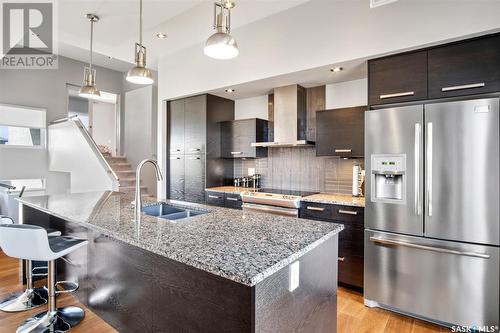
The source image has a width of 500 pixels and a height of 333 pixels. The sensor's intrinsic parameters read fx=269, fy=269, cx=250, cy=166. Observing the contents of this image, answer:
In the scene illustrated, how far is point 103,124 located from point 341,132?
27.7 ft

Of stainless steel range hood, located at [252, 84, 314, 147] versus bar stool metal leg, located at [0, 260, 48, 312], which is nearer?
bar stool metal leg, located at [0, 260, 48, 312]

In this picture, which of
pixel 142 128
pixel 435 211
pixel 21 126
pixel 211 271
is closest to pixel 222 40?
pixel 211 271

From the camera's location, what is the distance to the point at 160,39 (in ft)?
12.9

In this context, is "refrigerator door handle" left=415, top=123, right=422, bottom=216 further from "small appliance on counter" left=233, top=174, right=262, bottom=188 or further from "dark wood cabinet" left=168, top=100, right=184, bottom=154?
"dark wood cabinet" left=168, top=100, right=184, bottom=154

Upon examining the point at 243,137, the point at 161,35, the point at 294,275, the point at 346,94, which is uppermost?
the point at 161,35

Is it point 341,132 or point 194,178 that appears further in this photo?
point 194,178

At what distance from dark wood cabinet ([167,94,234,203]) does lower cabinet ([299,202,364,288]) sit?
75.7 inches

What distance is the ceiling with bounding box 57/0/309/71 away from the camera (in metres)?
3.07

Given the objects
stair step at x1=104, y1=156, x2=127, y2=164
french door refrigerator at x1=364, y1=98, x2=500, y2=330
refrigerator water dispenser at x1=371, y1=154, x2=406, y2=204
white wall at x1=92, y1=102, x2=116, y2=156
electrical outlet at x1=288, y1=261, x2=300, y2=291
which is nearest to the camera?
electrical outlet at x1=288, y1=261, x2=300, y2=291

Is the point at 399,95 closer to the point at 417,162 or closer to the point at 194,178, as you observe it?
the point at 417,162

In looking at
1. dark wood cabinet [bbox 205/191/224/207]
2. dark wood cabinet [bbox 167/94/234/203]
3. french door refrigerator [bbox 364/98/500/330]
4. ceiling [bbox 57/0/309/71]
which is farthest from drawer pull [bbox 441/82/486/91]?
dark wood cabinet [bbox 167/94/234/203]

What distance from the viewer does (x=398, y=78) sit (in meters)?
2.45

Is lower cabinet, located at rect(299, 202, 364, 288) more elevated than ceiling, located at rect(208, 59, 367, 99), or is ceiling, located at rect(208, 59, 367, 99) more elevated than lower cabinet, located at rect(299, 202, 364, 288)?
ceiling, located at rect(208, 59, 367, 99)

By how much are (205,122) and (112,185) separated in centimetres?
170
